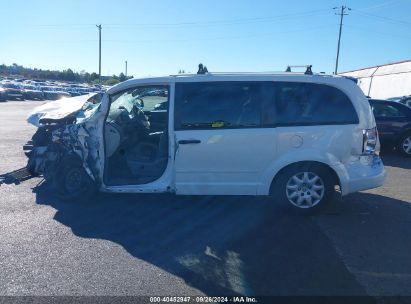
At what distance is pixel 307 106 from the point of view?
16.9 ft

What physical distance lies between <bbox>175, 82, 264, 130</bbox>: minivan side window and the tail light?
144cm

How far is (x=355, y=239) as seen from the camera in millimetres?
4516

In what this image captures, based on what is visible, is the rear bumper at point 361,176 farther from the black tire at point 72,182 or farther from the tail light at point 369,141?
the black tire at point 72,182

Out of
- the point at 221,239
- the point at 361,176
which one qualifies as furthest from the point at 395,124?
the point at 221,239

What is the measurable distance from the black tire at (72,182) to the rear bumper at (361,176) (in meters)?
3.54

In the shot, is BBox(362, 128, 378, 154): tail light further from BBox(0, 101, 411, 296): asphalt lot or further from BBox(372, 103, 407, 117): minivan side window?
BBox(372, 103, 407, 117): minivan side window

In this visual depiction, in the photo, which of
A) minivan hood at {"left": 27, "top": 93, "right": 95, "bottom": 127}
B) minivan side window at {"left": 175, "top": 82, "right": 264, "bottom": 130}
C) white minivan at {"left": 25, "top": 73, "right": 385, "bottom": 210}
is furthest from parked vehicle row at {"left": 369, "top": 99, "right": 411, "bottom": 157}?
minivan hood at {"left": 27, "top": 93, "right": 95, "bottom": 127}

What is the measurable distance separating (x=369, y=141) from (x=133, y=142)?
350cm

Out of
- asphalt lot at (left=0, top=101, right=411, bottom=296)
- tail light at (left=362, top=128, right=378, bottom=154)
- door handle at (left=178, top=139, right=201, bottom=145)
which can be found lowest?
asphalt lot at (left=0, top=101, right=411, bottom=296)

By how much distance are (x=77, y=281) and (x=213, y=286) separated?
1.25 meters

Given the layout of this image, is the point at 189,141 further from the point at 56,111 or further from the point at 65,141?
the point at 56,111

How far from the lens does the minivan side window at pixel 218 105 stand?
5090 millimetres

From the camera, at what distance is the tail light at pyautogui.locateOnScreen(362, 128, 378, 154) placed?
5.11 metres

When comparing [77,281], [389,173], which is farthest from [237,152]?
[389,173]
